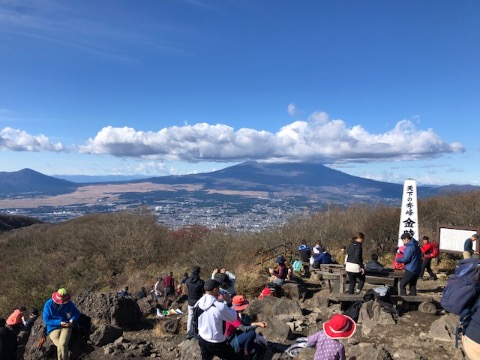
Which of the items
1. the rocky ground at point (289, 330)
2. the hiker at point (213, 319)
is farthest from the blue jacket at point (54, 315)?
the hiker at point (213, 319)

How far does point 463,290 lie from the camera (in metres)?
3.48

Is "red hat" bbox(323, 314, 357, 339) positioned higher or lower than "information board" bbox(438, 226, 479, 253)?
higher

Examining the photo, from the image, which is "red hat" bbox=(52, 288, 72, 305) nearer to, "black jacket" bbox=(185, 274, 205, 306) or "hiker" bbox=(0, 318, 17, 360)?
"hiker" bbox=(0, 318, 17, 360)

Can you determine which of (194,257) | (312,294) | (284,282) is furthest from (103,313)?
(194,257)

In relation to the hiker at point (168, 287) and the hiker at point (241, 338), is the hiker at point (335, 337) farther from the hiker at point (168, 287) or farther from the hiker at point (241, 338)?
the hiker at point (168, 287)

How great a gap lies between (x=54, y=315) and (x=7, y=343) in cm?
79

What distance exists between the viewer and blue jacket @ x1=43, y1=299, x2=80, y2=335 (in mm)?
6488

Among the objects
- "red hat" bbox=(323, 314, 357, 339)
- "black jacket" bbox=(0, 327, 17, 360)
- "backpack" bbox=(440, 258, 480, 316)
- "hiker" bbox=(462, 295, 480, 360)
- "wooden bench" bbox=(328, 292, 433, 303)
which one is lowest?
"wooden bench" bbox=(328, 292, 433, 303)

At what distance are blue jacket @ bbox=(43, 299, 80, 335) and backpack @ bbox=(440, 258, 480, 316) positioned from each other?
6.00m

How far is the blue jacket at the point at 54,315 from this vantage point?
6.49 m

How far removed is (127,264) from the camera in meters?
31.1

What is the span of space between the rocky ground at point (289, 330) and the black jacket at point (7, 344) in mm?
1319

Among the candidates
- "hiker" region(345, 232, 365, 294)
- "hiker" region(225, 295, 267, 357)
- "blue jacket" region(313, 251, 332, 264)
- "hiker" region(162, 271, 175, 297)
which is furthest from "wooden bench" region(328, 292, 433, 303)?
"hiker" region(162, 271, 175, 297)

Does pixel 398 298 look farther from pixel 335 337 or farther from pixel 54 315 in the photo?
pixel 54 315
